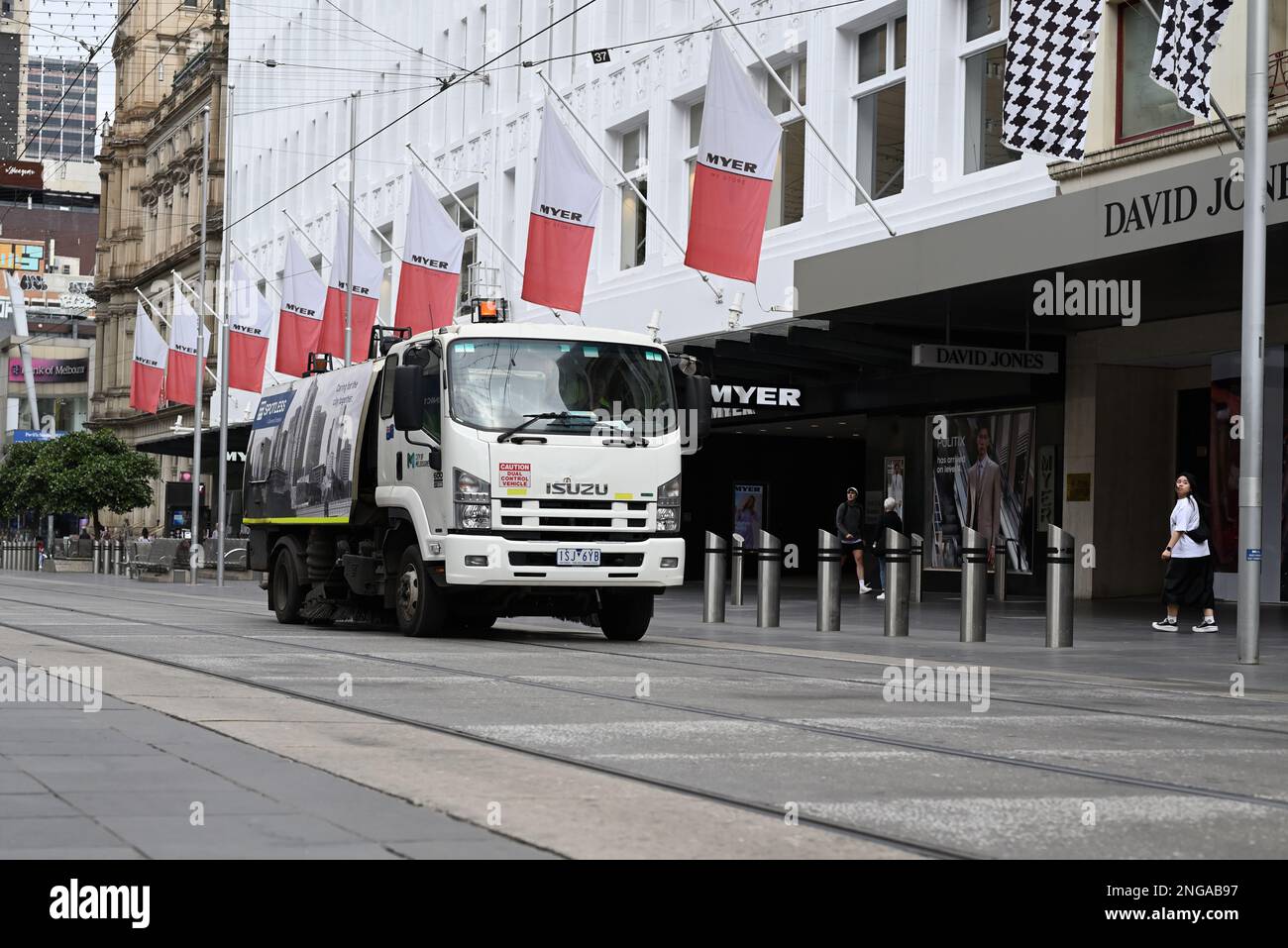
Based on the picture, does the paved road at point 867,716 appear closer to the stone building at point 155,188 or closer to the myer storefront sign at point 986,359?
the myer storefront sign at point 986,359

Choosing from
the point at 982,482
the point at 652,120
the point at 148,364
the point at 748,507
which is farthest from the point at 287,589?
the point at 148,364

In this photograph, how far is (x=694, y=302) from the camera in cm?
3228

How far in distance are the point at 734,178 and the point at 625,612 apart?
9.36 m

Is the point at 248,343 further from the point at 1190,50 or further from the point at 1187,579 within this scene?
the point at 1190,50

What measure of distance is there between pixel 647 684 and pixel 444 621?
554cm

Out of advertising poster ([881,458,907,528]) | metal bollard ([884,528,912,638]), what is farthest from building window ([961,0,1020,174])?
metal bollard ([884,528,912,638])

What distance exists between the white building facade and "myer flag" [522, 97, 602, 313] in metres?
3.08

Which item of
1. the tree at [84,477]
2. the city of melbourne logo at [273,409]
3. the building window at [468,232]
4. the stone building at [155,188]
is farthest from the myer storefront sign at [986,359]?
the stone building at [155,188]

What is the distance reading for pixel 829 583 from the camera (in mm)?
19938

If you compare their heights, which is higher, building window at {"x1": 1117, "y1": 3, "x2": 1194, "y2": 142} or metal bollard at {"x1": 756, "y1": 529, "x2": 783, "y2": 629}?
building window at {"x1": 1117, "y1": 3, "x2": 1194, "y2": 142}

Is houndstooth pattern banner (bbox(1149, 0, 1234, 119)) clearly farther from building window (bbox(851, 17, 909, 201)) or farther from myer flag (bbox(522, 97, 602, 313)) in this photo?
myer flag (bbox(522, 97, 602, 313))

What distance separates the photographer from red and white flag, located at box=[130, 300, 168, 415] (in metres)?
50.2
